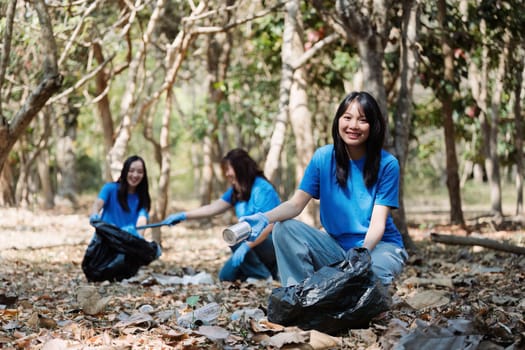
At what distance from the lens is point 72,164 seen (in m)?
21.4

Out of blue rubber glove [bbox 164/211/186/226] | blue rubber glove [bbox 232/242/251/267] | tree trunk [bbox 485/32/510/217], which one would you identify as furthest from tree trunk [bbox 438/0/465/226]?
blue rubber glove [bbox 164/211/186/226]

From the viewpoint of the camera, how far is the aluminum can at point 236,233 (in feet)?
11.7

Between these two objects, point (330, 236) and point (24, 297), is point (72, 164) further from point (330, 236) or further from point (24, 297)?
point (330, 236)

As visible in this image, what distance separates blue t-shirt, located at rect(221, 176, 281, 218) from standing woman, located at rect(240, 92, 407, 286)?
2.36 m

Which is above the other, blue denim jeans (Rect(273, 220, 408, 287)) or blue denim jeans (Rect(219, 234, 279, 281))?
blue denim jeans (Rect(273, 220, 408, 287))

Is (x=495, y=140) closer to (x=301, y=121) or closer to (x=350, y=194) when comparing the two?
(x=301, y=121)

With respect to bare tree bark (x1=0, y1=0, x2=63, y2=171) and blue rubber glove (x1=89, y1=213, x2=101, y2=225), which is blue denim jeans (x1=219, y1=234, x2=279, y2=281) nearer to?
blue rubber glove (x1=89, y1=213, x2=101, y2=225)

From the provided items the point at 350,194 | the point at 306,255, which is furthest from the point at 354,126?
the point at 306,255

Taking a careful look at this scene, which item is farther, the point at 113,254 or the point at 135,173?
the point at 135,173

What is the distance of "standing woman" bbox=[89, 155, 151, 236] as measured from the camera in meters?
7.30

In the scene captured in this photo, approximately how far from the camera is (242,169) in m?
6.65

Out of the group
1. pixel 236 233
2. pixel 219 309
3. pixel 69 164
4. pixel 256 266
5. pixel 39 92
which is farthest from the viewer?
pixel 69 164

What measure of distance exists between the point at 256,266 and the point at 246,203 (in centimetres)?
62

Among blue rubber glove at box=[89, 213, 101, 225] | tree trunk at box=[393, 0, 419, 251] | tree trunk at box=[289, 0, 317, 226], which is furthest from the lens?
tree trunk at box=[289, 0, 317, 226]
